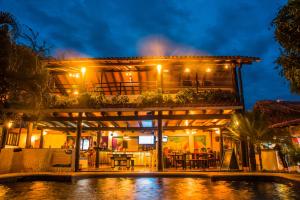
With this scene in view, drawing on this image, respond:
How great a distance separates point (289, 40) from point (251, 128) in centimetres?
647

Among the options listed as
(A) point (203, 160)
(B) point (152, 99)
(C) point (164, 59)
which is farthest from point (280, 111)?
(B) point (152, 99)

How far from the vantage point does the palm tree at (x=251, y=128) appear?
11.1 meters

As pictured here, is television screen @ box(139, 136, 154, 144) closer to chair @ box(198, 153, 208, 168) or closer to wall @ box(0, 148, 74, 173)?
chair @ box(198, 153, 208, 168)

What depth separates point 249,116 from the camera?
11430 mm

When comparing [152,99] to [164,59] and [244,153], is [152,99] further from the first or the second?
[244,153]

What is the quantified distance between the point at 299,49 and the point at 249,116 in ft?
21.5

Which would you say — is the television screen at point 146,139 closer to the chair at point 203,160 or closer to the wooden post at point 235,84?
the chair at point 203,160

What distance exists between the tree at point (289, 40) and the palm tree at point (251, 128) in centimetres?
564

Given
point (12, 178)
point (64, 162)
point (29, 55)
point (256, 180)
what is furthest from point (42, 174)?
point (256, 180)

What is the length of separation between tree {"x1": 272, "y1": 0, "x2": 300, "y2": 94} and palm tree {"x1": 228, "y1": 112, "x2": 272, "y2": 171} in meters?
5.64

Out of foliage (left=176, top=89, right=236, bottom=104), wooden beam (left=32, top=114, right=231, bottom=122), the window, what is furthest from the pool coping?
the window

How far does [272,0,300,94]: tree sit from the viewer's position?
17.2 feet

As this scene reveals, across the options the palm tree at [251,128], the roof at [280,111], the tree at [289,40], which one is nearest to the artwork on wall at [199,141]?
the roof at [280,111]

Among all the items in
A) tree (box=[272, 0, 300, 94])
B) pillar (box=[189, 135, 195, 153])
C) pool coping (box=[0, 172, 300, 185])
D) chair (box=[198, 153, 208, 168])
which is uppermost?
tree (box=[272, 0, 300, 94])
